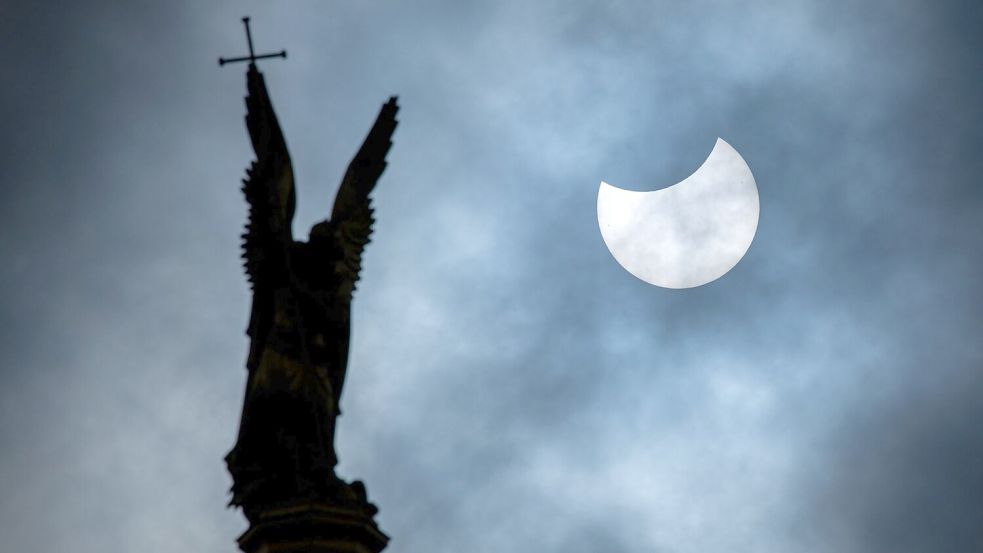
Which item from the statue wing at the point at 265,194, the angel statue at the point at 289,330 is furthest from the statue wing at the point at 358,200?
the statue wing at the point at 265,194

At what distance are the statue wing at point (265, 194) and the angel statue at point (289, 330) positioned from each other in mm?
15

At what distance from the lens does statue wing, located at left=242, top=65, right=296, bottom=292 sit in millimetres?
20734

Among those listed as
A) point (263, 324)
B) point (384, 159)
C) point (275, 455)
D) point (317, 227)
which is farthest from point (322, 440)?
point (384, 159)

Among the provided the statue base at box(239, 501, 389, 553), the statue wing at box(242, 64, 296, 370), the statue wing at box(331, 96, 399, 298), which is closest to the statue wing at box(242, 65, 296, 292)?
the statue wing at box(242, 64, 296, 370)

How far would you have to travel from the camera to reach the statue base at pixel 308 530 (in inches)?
725

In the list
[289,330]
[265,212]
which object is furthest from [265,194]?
[289,330]

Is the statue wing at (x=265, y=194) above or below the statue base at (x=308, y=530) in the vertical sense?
above

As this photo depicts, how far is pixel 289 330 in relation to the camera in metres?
20.4

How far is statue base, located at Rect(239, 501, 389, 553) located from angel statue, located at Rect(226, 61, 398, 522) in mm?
182

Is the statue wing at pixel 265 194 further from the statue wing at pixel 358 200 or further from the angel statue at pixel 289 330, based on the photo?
the statue wing at pixel 358 200

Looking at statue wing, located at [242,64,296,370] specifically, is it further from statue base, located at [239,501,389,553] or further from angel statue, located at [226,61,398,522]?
statue base, located at [239,501,389,553]

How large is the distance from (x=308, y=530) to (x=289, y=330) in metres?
3.24

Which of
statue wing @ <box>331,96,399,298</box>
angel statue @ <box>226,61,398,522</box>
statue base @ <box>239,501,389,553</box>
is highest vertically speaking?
statue wing @ <box>331,96,399,298</box>

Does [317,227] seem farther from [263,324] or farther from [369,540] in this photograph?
[369,540]
